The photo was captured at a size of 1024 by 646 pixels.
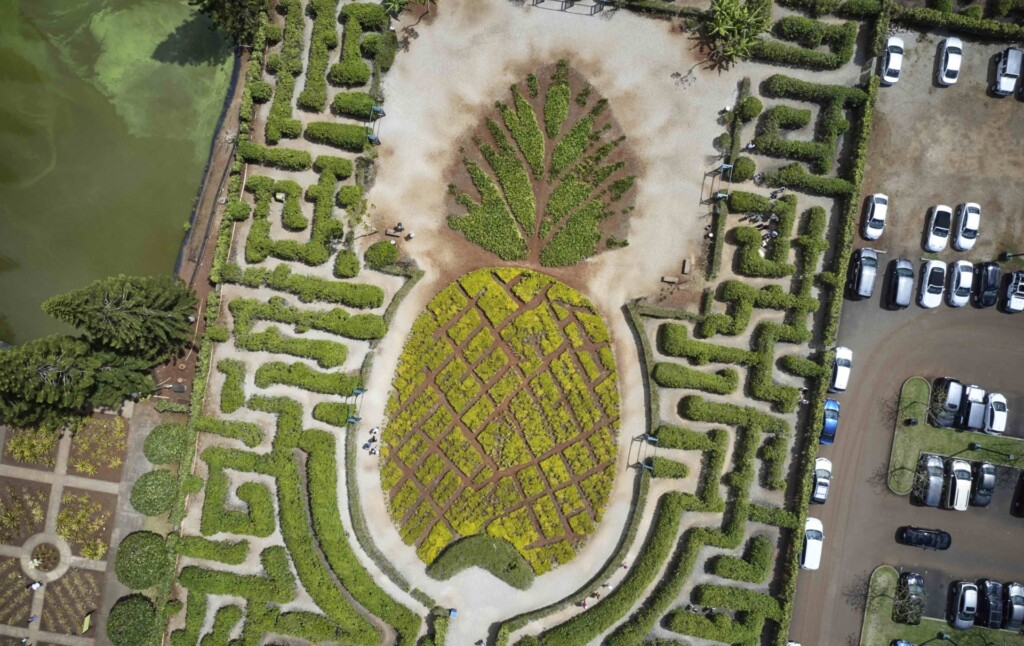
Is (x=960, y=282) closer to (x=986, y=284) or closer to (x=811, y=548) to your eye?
(x=986, y=284)

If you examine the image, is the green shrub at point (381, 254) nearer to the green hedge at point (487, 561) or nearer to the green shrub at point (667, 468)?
the green hedge at point (487, 561)

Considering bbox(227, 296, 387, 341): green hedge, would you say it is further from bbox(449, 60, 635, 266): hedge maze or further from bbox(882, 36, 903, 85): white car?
bbox(882, 36, 903, 85): white car

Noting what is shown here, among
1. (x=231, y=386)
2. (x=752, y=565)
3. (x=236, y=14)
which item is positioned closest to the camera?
(x=236, y=14)

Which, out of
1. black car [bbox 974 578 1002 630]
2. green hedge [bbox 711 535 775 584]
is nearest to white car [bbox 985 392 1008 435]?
Answer: black car [bbox 974 578 1002 630]

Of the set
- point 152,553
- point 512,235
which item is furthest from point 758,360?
point 152,553

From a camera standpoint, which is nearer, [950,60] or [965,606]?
[950,60]

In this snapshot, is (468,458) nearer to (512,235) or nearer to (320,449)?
(320,449)

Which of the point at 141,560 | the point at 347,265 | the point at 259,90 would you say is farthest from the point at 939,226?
the point at 141,560
